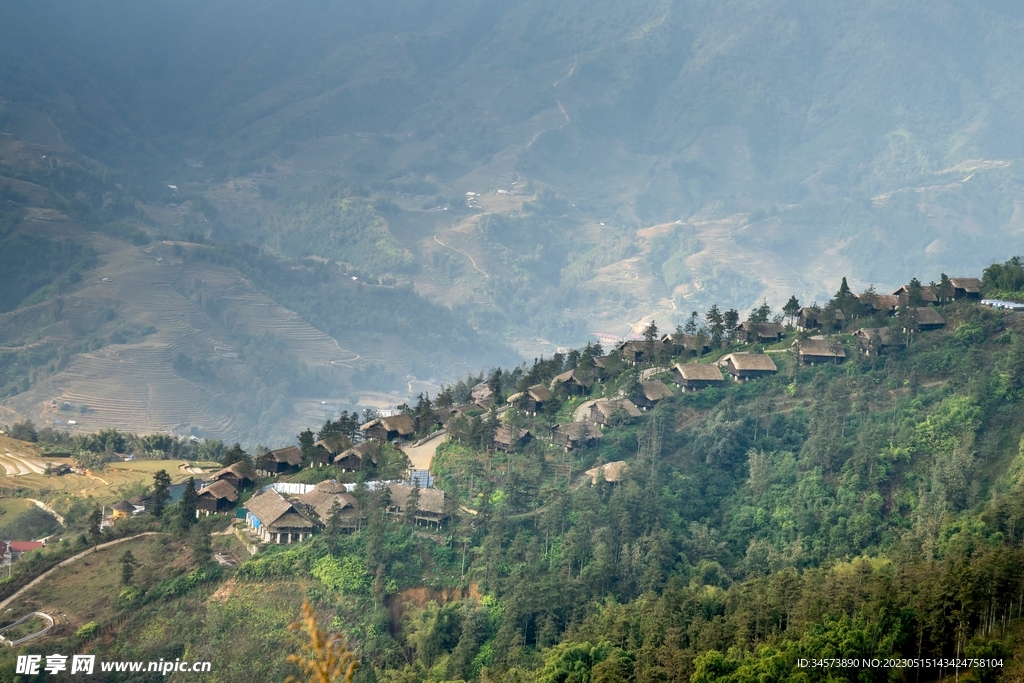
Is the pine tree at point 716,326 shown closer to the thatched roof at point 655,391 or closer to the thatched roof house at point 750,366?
the thatched roof house at point 750,366

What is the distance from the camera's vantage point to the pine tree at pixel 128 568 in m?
52.3

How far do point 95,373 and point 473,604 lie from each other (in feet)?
355

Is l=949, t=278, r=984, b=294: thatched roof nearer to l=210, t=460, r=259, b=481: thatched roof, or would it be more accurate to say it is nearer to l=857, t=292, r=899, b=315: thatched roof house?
l=857, t=292, r=899, b=315: thatched roof house

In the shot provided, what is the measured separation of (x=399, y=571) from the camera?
Answer: 53219 mm

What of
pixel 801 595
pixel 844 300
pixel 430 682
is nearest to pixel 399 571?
pixel 430 682

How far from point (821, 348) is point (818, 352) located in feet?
1.25

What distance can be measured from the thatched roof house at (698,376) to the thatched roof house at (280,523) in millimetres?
→ 20986

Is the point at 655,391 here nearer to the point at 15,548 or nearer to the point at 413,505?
the point at 413,505

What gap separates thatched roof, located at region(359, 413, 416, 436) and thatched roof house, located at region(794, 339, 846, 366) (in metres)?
19.8

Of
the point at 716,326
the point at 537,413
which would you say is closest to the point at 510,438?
the point at 537,413

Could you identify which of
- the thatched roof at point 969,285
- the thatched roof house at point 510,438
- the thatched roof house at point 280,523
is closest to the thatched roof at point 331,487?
the thatched roof house at point 280,523

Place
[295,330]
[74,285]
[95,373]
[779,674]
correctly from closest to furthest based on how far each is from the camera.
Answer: [779,674] < [95,373] < [74,285] < [295,330]

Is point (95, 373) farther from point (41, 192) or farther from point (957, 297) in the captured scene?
point (957, 297)

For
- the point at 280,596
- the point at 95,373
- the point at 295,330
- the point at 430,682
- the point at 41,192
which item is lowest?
the point at 430,682
